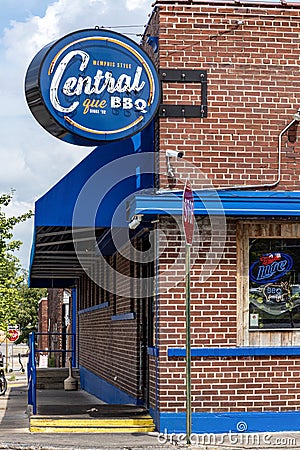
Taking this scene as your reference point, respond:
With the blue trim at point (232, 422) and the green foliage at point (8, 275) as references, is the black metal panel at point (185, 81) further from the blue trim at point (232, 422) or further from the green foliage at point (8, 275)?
the green foliage at point (8, 275)

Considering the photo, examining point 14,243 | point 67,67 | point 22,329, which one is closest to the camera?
point 67,67

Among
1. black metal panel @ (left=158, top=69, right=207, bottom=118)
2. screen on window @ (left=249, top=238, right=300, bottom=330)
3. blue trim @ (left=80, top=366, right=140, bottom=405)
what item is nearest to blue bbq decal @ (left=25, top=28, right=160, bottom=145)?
black metal panel @ (left=158, top=69, right=207, bottom=118)

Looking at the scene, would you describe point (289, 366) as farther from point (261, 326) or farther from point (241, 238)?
point (241, 238)

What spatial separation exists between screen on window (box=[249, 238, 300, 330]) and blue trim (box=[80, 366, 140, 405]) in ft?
10.2

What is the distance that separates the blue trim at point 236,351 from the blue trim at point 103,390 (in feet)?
8.59

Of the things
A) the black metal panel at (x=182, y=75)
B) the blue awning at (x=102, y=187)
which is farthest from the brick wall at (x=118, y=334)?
the black metal panel at (x=182, y=75)

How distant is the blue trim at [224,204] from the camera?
1168cm

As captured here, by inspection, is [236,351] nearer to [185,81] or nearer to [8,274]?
[185,81]

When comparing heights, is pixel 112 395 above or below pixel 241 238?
below

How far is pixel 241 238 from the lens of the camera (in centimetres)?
1231

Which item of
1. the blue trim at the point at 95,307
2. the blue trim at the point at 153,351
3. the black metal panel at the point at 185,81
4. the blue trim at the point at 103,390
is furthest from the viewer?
the blue trim at the point at 95,307

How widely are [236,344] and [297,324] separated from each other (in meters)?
1.00

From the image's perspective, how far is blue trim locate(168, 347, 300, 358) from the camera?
1195 cm

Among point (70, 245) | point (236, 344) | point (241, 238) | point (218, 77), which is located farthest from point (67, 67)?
point (70, 245)
